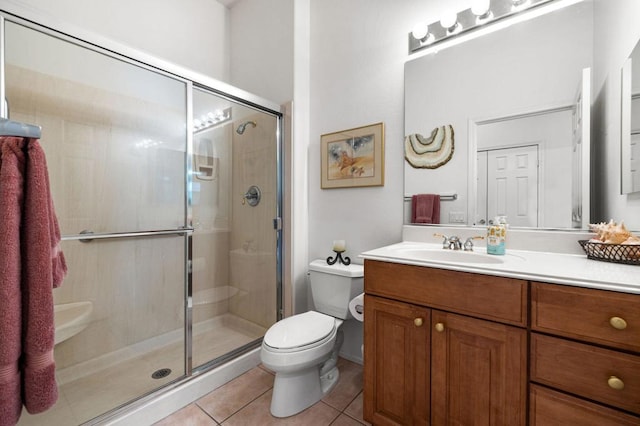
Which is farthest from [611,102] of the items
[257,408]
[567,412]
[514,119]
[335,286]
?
[257,408]

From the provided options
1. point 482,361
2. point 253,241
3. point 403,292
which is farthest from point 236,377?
point 482,361

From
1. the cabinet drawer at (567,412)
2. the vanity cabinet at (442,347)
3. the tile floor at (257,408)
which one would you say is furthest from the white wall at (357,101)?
the cabinet drawer at (567,412)

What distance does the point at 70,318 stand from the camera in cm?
160

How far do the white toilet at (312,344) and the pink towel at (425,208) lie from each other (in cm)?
48

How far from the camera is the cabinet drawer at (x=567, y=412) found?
0.78 m

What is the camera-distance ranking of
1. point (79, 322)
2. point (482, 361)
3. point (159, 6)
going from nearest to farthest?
point (482, 361), point (79, 322), point (159, 6)

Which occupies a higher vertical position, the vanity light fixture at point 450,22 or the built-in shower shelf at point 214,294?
the vanity light fixture at point 450,22

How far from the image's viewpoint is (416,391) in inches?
44.3

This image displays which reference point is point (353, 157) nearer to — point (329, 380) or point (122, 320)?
point (329, 380)

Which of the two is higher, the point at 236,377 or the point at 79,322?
the point at 79,322

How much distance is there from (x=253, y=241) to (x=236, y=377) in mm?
932

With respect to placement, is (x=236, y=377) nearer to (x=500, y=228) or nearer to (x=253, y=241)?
(x=253, y=241)

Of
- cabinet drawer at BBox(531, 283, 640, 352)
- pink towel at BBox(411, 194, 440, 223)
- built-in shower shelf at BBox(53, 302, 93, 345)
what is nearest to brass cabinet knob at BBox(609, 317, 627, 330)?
cabinet drawer at BBox(531, 283, 640, 352)

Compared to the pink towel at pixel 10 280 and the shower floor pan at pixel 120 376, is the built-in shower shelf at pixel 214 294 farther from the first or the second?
the pink towel at pixel 10 280
